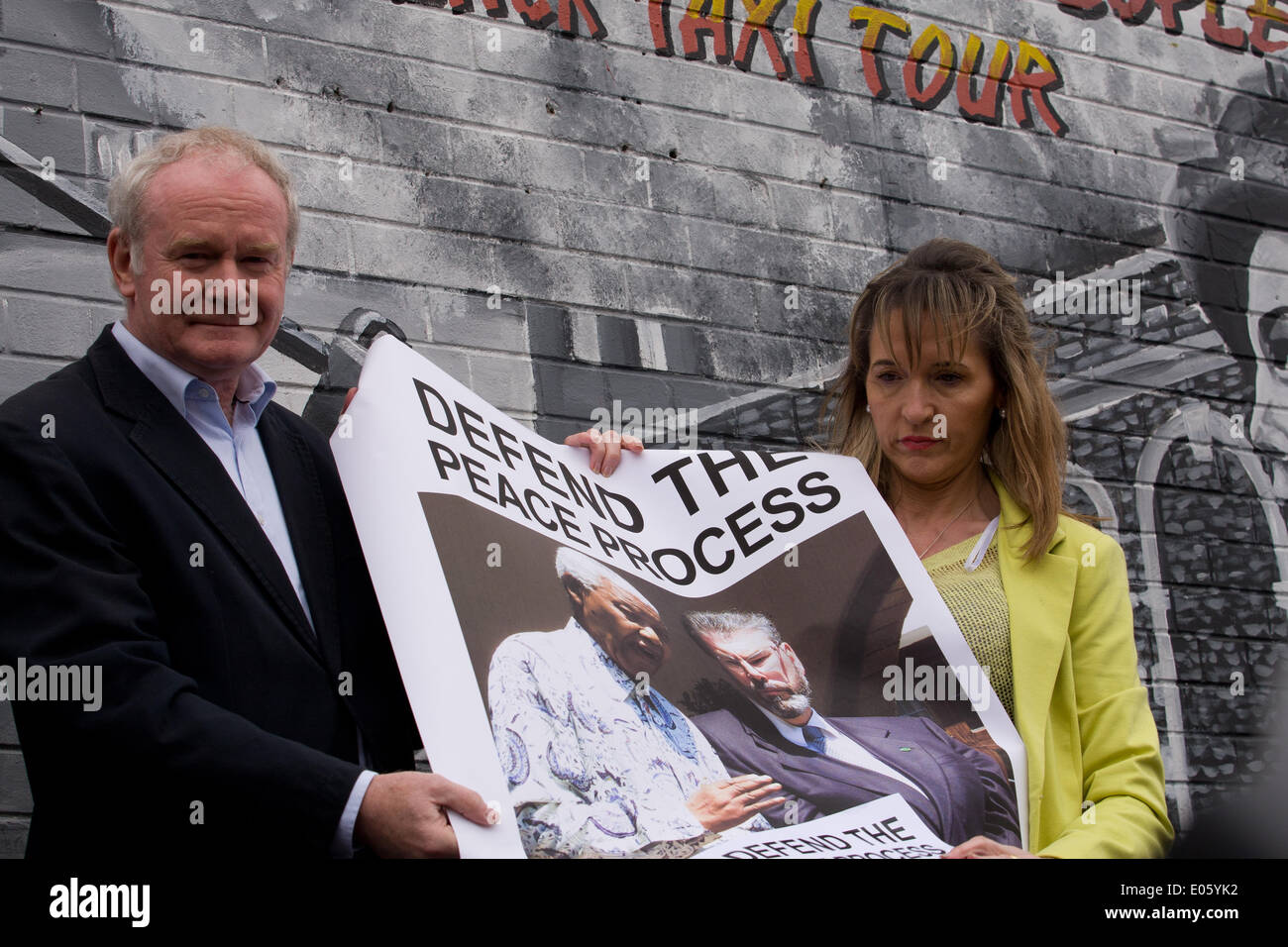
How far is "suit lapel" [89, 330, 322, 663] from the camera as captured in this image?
1.60 metres

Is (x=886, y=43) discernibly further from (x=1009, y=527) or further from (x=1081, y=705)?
(x=1081, y=705)

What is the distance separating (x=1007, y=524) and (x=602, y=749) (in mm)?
827

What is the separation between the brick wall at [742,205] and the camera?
113 inches

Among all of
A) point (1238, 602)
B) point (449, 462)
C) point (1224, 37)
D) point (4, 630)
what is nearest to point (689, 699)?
point (449, 462)

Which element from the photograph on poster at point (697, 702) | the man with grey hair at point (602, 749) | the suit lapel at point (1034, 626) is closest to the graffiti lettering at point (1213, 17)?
the suit lapel at point (1034, 626)

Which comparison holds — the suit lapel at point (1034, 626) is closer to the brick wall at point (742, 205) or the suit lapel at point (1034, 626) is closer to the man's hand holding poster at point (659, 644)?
the man's hand holding poster at point (659, 644)

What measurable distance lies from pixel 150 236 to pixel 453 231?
1505 millimetres

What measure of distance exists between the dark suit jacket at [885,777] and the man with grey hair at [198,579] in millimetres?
389

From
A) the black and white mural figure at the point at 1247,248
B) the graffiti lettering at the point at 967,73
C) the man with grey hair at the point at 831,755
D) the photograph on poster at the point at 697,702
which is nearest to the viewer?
the photograph on poster at the point at 697,702

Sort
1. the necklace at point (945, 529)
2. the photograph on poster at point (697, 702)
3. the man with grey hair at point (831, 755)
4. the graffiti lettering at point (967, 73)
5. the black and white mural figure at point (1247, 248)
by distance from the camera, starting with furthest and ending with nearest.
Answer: the black and white mural figure at point (1247, 248) < the graffiti lettering at point (967, 73) < the necklace at point (945, 529) < the man with grey hair at point (831, 755) < the photograph on poster at point (697, 702)

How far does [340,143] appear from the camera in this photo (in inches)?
120
